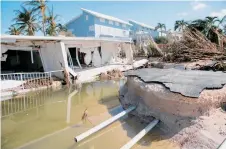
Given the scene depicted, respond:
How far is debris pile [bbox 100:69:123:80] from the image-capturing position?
Result: 14.8 metres

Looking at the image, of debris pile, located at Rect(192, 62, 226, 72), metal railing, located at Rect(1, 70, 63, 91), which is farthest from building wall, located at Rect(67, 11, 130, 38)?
debris pile, located at Rect(192, 62, 226, 72)

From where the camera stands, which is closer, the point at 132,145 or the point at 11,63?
the point at 132,145

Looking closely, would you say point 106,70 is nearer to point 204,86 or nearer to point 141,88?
point 141,88

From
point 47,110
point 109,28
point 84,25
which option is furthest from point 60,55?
point 109,28

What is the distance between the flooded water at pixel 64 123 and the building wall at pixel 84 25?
21.5m

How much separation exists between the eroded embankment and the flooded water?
0.37 metres

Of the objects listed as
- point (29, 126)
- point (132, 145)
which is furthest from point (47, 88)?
point (132, 145)

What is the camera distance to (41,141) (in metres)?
5.44

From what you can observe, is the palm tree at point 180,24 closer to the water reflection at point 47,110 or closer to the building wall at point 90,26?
the building wall at point 90,26

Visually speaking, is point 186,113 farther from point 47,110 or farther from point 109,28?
point 109,28

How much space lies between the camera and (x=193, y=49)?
11.8 metres

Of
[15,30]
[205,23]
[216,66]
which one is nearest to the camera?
[216,66]

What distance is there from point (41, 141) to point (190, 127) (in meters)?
3.77

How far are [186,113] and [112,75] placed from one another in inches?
403
